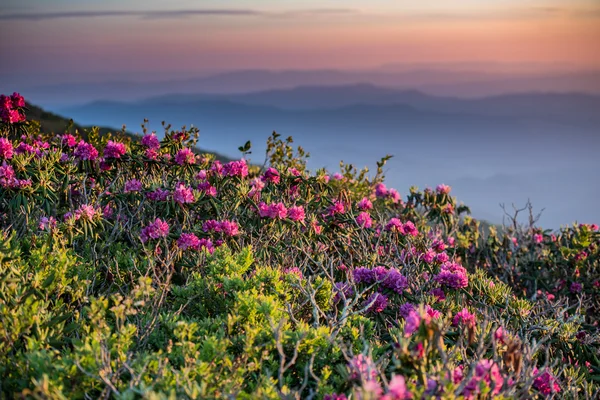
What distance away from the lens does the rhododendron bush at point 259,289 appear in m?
2.74

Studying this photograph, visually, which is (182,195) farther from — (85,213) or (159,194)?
(85,213)

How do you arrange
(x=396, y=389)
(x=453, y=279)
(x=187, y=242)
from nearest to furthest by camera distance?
(x=396, y=389)
(x=453, y=279)
(x=187, y=242)

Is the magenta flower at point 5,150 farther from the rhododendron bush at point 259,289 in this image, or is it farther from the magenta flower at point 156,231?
the magenta flower at point 156,231

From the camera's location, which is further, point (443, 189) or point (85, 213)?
point (443, 189)

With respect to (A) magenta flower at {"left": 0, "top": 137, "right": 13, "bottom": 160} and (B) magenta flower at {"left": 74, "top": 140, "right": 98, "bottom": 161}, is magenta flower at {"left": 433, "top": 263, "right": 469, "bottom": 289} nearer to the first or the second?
(B) magenta flower at {"left": 74, "top": 140, "right": 98, "bottom": 161}

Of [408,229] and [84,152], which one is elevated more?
[84,152]

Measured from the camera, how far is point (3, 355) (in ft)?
9.87

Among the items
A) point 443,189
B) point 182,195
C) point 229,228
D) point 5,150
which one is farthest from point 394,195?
point 5,150

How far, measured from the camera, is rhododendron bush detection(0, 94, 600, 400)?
2736 millimetres

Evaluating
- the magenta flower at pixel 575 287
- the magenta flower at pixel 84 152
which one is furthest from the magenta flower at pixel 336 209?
the magenta flower at pixel 575 287

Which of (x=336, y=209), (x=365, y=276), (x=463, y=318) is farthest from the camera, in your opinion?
(x=336, y=209)

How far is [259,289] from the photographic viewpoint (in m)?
3.91

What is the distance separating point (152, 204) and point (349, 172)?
12.3 feet

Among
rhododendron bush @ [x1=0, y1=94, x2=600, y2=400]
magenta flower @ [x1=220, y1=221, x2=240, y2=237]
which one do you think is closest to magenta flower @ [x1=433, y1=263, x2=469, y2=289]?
rhododendron bush @ [x1=0, y1=94, x2=600, y2=400]
